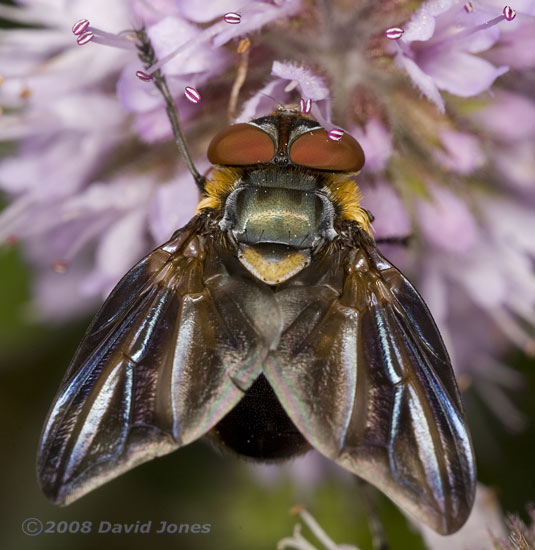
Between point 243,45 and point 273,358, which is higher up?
point 243,45

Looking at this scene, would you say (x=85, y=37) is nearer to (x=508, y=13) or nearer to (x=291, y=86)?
(x=291, y=86)

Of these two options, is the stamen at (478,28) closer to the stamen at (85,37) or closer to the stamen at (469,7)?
the stamen at (469,7)

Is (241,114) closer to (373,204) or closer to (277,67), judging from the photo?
(277,67)

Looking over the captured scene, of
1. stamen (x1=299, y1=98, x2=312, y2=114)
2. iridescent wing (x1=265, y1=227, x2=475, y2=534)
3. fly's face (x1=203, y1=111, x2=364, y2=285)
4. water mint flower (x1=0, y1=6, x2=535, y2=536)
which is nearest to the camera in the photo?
iridescent wing (x1=265, y1=227, x2=475, y2=534)

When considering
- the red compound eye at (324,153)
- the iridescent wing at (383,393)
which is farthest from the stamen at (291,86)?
the iridescent wing at (383,393)

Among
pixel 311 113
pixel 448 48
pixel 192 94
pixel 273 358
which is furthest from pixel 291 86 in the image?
pixel 273 358

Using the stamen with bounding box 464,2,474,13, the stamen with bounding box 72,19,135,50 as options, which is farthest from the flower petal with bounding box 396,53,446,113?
the stamen with bounding box 72,19,135,50

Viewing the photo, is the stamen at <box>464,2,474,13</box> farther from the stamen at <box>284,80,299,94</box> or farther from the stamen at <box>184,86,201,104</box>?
the stamen at <box>184,86,201,104</box>

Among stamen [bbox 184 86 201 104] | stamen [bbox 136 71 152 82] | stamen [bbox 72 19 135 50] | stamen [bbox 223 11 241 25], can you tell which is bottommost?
stamen [bbox 184 86 201 104]
